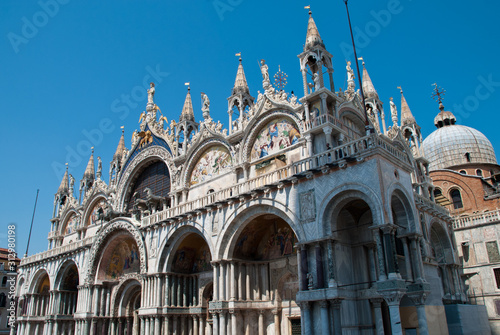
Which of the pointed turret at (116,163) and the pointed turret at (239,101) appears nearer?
the pointed turret at (239,101)

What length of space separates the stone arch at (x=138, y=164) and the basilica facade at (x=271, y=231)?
13 cm

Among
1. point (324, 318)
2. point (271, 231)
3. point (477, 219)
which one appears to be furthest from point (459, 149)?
point (324, 318)

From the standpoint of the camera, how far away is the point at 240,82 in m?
24.2

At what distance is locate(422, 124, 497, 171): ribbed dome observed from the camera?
4234 centimetres

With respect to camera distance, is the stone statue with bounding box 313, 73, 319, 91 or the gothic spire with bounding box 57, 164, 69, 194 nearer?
the stone statue with bounding box 313, 73, 319, 91

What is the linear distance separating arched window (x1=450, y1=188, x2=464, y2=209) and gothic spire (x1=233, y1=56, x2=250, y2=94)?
20.6 metres

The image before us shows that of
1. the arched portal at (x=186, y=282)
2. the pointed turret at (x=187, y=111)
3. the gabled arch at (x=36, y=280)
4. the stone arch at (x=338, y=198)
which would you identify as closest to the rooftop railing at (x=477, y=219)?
the stone arch at (x=338, y=198)

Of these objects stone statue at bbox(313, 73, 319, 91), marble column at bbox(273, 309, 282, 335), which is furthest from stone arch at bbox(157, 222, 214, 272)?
stone statue at bbox(313, 73, 319, 91)

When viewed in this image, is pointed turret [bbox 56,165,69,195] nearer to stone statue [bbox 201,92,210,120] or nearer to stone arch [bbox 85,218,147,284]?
stone arch [bbox 85,218,147,284]

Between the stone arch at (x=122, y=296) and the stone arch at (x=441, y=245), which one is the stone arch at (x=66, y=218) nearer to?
the stone arch at (x=122, y=296)

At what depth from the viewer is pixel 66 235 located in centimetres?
3775

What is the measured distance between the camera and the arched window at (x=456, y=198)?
33938mm

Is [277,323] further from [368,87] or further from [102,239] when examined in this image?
[368,87]

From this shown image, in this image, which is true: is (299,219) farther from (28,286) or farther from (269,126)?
(28,286)
